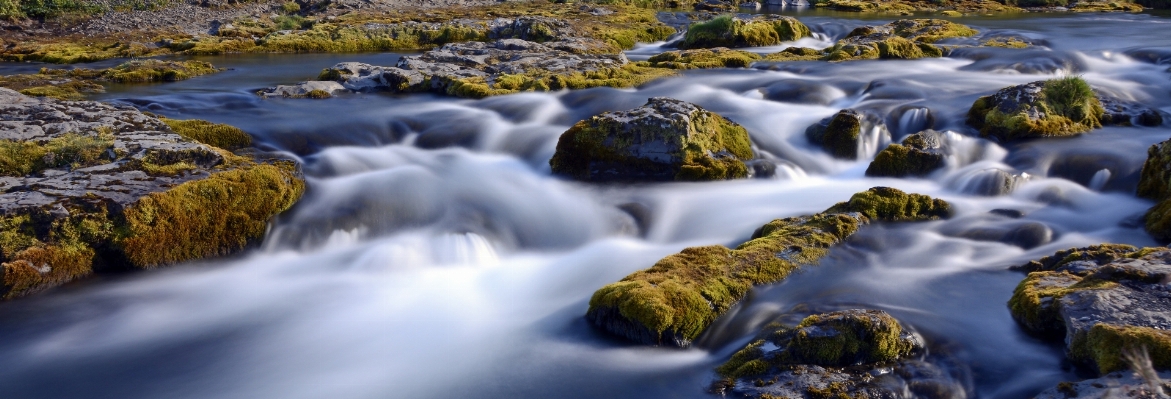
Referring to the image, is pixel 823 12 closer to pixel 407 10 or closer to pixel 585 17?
pixel 585 17

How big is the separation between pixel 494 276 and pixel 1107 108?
1256 cm

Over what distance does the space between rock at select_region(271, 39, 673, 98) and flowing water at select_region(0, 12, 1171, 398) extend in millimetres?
1276

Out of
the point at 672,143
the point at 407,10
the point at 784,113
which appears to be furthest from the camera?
the point at 407,10

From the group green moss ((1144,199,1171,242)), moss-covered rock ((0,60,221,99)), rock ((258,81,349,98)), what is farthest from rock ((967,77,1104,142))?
moss-covered rock ((0,60,221,99))

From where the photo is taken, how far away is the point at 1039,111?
1338 cm

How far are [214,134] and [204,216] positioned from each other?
3.63 metres

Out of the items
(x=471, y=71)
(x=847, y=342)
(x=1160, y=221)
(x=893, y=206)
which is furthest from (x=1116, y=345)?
(x=471, y=71)

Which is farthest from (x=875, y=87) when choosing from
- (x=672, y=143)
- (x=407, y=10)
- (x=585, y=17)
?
(x=407, y=10)

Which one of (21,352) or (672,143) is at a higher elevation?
(672,143)

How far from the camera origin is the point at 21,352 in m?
7.23

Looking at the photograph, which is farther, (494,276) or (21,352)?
(494,276)

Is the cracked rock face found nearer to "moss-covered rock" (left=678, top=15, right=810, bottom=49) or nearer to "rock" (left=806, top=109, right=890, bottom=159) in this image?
"rock" (left=806, top=109, right=890, bottom=159)

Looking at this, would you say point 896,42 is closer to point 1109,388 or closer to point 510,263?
point 510,263

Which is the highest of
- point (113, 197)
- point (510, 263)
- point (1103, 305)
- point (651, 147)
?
point (113, 197)
